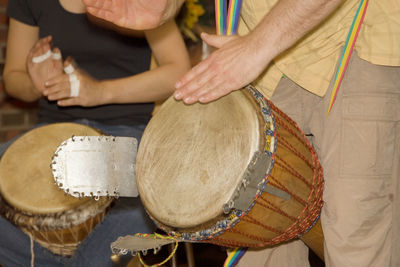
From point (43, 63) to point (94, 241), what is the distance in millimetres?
634

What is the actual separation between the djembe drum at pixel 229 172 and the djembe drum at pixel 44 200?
0.36m

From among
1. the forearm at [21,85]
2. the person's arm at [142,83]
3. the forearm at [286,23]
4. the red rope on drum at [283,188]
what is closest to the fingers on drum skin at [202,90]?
the forearm at [286,23]

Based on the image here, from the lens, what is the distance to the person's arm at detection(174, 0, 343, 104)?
44.4 inches

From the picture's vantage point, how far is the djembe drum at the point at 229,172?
109 centimetres

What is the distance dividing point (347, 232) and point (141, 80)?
85cm

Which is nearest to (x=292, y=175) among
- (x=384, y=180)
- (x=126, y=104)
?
(x=384, y=180)

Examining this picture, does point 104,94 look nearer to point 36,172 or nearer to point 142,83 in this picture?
point 142,83

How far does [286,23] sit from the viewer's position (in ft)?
3.76

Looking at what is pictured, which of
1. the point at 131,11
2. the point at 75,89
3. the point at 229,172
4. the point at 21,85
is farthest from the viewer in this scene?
the point at 21,85

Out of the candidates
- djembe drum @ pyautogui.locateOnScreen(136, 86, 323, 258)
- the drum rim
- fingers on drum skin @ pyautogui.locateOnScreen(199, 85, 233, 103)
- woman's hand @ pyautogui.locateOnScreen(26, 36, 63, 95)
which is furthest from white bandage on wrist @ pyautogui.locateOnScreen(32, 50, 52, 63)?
fingers on drum skin @ pyautogui.locateOnScreen(199, 85, 233, 103)

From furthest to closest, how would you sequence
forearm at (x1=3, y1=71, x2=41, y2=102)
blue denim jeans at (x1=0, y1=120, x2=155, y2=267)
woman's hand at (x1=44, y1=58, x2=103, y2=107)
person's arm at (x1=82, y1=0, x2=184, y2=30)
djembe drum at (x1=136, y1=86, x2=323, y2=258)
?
forearm at (x1=3, y1=71, x2=41, y2=102)
woman's hand at (x1=44, y1=58, x2=103, y2=107)
blue denim jeans at (x1=0, y1=120, x2=155, y2=267)
person's arm at (x1=82, y1=0, x2=184, y2=30)
djembe drum at (x1=136, y1=86, x2=323, y2=258)

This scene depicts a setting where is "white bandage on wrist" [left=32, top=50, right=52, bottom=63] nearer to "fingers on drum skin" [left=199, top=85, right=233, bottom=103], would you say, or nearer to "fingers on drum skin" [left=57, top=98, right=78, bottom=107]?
"fingers on drum skin" [left=57, top=98, right=78, bottom=107]

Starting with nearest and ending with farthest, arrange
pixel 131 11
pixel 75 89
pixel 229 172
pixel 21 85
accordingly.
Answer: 1. pixel 229 172
2. pixel 131 11
3. pixel 75 89
4. pixel 21 85

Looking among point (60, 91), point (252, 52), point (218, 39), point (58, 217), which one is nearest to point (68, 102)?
point (60, 91)
